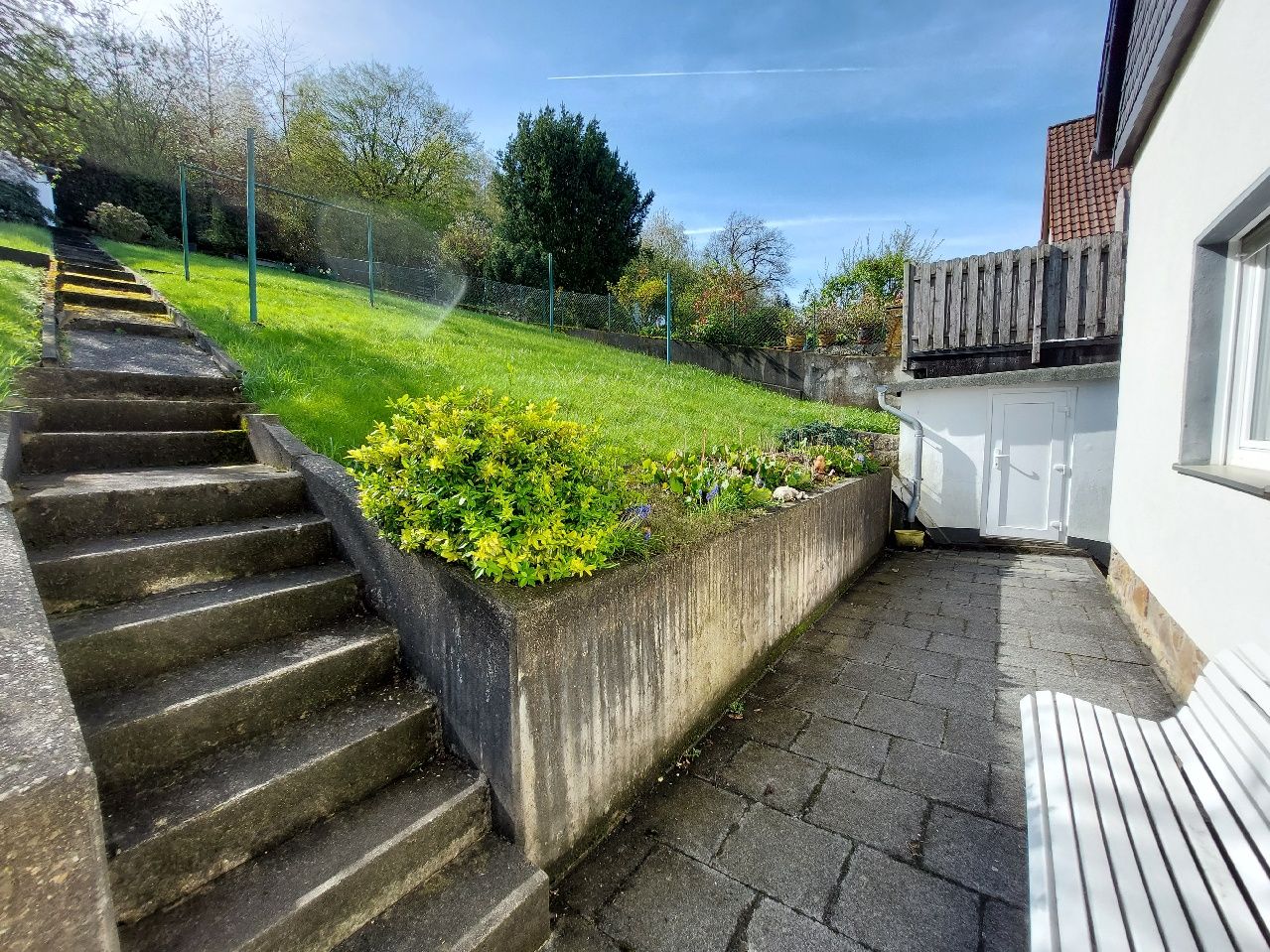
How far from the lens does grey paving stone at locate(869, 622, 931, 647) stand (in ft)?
12.1

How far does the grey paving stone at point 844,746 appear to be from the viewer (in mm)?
2412

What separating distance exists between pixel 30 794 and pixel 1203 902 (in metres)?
2.32

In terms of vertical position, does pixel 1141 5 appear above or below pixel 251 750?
above

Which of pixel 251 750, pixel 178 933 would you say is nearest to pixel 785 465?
pixel 251 750

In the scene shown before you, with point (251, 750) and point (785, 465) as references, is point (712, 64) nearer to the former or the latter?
point (785, 465)

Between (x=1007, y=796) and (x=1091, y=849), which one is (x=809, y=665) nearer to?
(x=1007, y=796)

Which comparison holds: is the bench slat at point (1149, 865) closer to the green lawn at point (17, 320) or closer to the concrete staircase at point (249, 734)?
the concrete staircase at point (249, 734)

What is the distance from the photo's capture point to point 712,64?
24.8 feet

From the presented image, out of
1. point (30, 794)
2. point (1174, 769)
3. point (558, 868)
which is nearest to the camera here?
point (30, 794)

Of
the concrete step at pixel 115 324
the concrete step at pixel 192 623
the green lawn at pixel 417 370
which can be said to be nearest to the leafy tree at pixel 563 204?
the green lawn at pixel 417 370

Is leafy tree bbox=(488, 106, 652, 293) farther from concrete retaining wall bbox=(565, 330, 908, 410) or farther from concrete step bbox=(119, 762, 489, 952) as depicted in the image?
concrete step bbox=(119, 762, 489, 952)

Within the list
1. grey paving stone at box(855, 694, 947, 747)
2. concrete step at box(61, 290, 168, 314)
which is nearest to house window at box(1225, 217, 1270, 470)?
grey paving stone at box(855, 694, 947, 747)

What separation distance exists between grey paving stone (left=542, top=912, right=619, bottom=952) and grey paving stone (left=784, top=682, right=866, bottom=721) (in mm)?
1568

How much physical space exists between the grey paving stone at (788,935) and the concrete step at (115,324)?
6.66 metres
